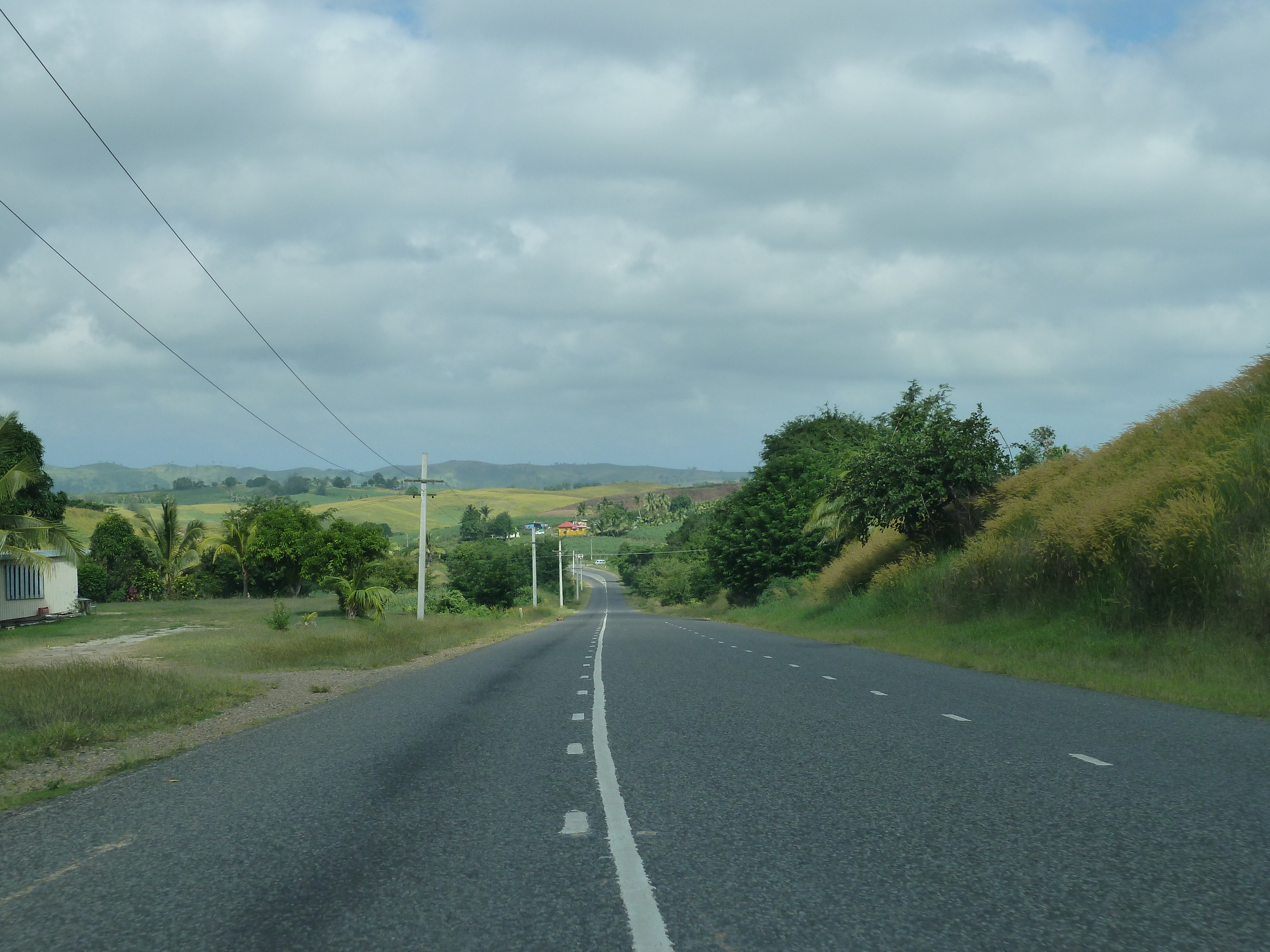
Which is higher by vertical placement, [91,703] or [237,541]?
[237,541]

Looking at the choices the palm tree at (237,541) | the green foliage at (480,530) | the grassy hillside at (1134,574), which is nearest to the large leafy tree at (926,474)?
the grassy hillside at (1134,574)

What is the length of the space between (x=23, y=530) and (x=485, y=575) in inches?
2510

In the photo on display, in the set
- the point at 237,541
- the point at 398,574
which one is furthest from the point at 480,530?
the point at 237,541

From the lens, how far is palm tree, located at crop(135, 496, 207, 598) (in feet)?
214

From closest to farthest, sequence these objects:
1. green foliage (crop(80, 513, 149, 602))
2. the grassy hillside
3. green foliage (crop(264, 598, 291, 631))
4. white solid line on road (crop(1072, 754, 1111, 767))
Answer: white solid line on road (crop(1072, 754, 1111, 767)) → the grassy hillside → green foliage (crop(264, 598, 291, 631)) → green foliage (crop(80, 513, 149, 602))

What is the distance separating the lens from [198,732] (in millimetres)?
11641

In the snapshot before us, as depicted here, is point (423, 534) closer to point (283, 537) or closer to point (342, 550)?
point (342, 550)

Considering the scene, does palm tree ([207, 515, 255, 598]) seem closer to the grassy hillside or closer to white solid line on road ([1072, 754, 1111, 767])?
the grassy hillside

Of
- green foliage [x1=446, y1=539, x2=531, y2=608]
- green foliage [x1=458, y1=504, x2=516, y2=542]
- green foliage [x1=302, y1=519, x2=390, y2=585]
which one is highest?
green foliage [x1=458, y1=504, x2=516, y2=542]

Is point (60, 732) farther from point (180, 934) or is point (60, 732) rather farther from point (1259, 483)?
point (1259, 483)

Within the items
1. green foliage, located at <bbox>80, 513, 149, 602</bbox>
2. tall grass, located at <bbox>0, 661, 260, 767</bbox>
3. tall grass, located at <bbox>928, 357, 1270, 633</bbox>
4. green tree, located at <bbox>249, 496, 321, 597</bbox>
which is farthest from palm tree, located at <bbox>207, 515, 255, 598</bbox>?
tall grass, located at <bbox>0, 661, 260, 767</bbox>

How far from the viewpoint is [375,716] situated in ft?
39.4

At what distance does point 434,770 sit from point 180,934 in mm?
3777

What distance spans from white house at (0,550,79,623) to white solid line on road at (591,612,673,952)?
32.5m
